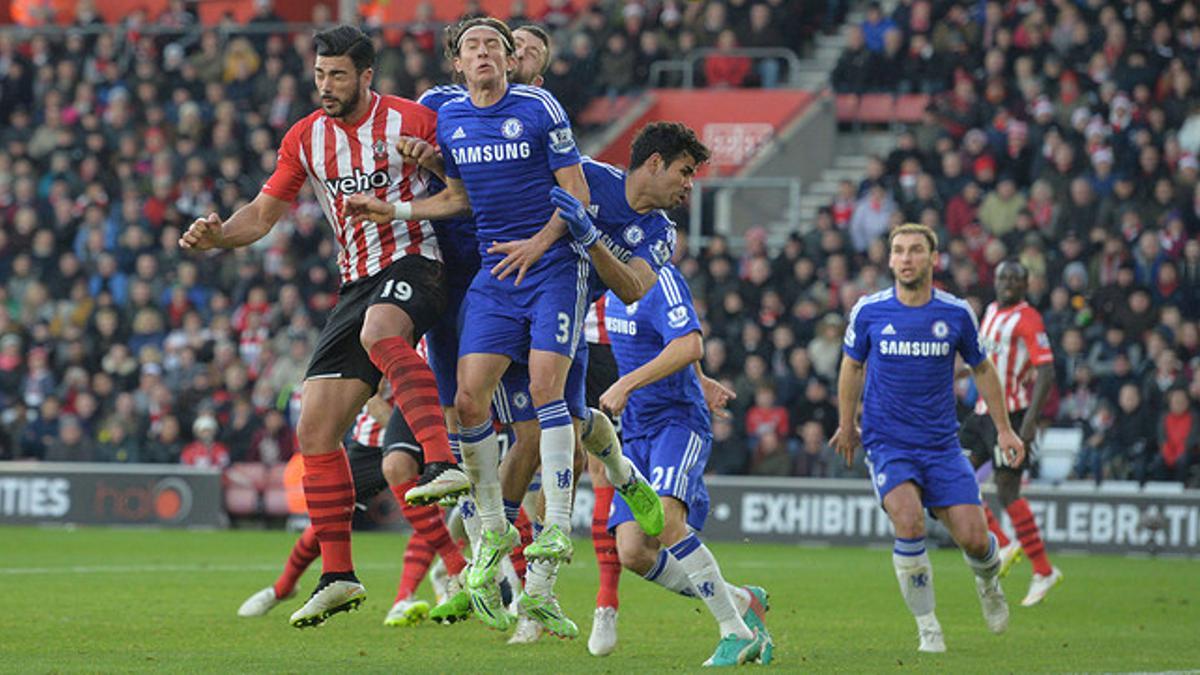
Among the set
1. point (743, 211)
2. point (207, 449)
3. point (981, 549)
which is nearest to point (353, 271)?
point (981, 549)

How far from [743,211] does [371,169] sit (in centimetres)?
1703

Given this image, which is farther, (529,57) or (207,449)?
(207,449)

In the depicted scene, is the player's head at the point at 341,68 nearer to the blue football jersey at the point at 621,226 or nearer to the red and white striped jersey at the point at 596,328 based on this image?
the blue football jersey at the point at 621,226

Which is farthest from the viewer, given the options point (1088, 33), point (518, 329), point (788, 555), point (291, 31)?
point (291, 31)

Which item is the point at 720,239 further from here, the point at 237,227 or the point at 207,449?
the point at 237,227

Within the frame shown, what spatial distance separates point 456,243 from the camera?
33.3 feet

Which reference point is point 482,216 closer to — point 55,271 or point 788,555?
point 788,555

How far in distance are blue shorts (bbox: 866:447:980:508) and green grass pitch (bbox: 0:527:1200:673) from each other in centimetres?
82

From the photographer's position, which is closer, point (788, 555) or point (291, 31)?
point (788, 555)

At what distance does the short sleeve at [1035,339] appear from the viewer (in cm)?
1580

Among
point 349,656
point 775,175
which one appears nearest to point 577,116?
point 775,175

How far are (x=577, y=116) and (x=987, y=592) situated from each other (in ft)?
53.8

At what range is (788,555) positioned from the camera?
1983 cm

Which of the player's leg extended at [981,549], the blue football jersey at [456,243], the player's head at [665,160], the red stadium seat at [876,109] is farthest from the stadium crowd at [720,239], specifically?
the player's head at [665,160]
